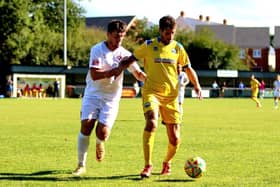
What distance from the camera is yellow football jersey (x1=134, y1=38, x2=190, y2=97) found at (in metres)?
8.68

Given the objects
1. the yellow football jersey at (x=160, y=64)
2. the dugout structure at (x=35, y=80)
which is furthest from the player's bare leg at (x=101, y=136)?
the dugout structure at (x=35, y=80)

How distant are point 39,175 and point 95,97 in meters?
1.40

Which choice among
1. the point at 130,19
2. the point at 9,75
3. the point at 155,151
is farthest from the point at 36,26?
the point at 155,151

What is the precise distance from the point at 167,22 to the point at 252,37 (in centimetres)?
10773

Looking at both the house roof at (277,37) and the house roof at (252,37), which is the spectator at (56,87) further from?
the house roof at (277,37)

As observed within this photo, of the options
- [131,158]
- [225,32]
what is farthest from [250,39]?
[131,158]

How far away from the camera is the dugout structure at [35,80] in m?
56.6

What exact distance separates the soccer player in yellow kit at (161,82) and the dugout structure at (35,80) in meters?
48.3

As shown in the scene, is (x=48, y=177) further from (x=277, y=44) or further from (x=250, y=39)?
(x=277, y=44)

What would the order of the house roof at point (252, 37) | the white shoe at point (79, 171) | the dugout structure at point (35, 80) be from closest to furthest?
1. the white shoe at point (79, 171)
2. the dugout structure at point (35, 80)
3. the house roof at point (252, 37)

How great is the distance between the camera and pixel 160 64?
8.69m

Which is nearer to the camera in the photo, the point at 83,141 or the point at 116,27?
the point at 116,27

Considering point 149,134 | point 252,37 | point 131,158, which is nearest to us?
point 149,134

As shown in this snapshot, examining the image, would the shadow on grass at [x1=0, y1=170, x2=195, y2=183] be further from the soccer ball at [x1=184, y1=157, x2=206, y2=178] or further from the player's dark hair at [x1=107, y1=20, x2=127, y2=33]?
the player's dark hair at [x1=107, y1=20, x2=127, y2=33]
